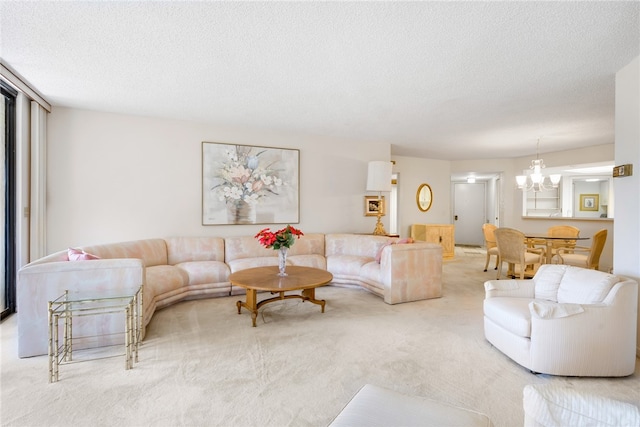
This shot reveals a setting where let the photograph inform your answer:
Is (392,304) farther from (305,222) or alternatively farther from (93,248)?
(93,248)

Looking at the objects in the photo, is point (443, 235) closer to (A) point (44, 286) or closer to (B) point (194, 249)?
(B) point (194, 249)

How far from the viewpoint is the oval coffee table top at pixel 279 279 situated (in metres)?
3.02

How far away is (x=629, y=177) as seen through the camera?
2586 mm

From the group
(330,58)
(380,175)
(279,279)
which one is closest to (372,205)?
(380,175)

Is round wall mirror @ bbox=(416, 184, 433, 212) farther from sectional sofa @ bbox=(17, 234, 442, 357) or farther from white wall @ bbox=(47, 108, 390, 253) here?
white wall @ bbox=(47, 108, 390, 253)

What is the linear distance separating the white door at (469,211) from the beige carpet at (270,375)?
7386 mm

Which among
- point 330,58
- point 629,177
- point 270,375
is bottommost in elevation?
point 270,375

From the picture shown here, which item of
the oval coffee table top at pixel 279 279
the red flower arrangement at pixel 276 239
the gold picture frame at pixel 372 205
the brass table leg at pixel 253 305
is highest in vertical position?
the gold picture frame at pixel 372 205

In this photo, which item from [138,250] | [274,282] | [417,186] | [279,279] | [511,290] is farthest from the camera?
[417,186]

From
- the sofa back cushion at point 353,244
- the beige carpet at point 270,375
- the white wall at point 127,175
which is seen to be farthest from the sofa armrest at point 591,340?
the white wall at point 127,175

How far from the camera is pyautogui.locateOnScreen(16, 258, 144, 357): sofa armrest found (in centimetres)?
239

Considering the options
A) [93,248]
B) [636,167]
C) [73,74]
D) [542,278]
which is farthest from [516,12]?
[93,248]

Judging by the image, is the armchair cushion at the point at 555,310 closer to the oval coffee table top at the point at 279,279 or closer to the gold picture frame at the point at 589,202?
the oval coffee table top at the point at 279,279

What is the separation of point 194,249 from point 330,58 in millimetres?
3095
